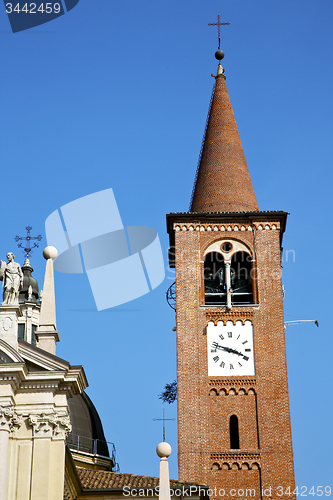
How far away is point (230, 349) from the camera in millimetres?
26938

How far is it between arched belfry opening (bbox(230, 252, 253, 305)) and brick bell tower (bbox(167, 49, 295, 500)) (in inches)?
1.3

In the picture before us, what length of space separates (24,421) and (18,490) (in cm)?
138

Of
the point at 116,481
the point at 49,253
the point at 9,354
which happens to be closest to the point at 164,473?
the point at 9,354

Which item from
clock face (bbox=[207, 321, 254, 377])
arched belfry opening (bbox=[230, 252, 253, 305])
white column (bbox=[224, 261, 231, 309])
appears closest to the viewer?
clock face (bbox=[207, 321, 254, 377])

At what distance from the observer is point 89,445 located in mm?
29953

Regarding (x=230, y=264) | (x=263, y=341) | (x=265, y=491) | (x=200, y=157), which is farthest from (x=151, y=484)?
(x=200, y=157)

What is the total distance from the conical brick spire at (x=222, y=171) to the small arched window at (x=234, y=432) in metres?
6.89

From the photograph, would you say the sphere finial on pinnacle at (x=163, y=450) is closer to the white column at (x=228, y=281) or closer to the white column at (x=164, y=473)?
the white column at (x=164, y=473)

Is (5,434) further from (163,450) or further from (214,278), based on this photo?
(214,278)

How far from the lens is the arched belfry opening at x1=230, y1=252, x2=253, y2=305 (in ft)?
92.2

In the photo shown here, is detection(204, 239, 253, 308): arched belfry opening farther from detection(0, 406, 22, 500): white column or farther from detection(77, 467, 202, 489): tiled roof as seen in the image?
detection(0, 406, 22, 500): white column

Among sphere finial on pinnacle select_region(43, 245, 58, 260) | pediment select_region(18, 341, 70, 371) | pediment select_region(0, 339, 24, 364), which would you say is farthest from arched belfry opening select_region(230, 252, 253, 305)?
pediment select_region(0, 339, 24, 364)

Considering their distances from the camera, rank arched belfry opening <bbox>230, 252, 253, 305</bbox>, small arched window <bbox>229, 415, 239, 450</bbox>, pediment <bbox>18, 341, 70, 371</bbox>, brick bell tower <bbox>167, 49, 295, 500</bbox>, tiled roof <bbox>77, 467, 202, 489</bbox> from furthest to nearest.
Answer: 1. arched belfry opening <bbox>230, 252, 253, 305</bbox>
2. small arched window <bbox>229, 415, 239, 450</bbox>
3. brick bell tower <bbox>167, 49, 295, 500</bbox>
4. tiled roof <bbox>77, 467, 202, 489</bbox>
5. pediment <bbox>18, 341, 70, 371</bbox>

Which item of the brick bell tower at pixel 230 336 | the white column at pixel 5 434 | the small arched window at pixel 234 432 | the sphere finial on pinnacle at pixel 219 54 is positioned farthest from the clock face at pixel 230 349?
the sphere finial on pinnacle at pixel 219 54
